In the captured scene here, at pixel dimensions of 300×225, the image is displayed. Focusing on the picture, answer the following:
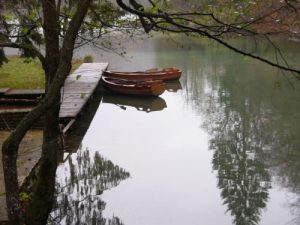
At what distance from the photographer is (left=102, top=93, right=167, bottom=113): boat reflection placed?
16.5 meters

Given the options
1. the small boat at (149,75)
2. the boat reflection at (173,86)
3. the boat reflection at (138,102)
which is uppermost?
the small boat at (149,75)

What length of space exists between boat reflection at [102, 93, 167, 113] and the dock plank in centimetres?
98

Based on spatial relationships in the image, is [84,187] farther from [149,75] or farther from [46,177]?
[149,75]

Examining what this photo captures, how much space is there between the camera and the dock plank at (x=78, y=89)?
12156mm

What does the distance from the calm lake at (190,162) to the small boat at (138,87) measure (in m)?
0.33

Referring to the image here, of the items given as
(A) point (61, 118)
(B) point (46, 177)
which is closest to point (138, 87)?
(A) point (61, 118)

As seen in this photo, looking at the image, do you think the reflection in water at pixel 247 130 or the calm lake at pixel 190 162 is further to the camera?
the reflection in water at pixel 247 130

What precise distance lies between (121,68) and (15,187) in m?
24.6

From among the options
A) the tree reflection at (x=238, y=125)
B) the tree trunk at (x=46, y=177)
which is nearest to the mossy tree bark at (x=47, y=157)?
the tree trunk at (x=46, y=177)

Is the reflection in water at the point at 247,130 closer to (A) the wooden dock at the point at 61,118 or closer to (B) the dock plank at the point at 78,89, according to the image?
(A) the wooden dock at the point at 61,118

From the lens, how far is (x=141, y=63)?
93.8 feet

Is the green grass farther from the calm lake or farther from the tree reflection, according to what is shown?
the tree reflection

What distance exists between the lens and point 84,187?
8477 millimetres

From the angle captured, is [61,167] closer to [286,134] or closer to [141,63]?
[286,134]
